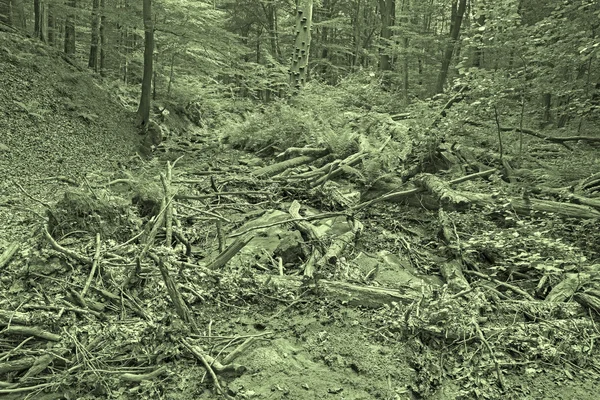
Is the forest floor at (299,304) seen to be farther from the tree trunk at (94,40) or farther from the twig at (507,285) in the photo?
the tree trunk at (94,40)

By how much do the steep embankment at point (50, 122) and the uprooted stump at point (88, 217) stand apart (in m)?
3.60

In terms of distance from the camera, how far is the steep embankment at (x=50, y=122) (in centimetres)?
1020

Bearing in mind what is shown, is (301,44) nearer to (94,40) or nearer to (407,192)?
(94,40)

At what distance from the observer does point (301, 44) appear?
1495cm

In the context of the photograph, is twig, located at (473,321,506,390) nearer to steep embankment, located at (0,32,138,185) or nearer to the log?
the log

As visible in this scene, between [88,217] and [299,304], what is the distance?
2.99 metres

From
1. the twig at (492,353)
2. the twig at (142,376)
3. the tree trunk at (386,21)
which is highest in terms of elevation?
the tree trunk at (386,21)

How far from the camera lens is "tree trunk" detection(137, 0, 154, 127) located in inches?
527

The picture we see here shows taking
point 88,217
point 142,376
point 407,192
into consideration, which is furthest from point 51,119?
point 142,376

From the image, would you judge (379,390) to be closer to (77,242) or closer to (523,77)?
(77,242)

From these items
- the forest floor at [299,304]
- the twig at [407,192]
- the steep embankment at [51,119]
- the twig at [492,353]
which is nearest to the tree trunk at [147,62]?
the steep embankment at [51,119]

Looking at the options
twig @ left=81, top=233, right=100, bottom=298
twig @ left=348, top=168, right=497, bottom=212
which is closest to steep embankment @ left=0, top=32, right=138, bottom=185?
twig @ left=81, top=233, right=100, bottom=298

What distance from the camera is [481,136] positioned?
902 cm

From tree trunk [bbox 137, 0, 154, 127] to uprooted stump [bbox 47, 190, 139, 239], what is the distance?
989 cm
